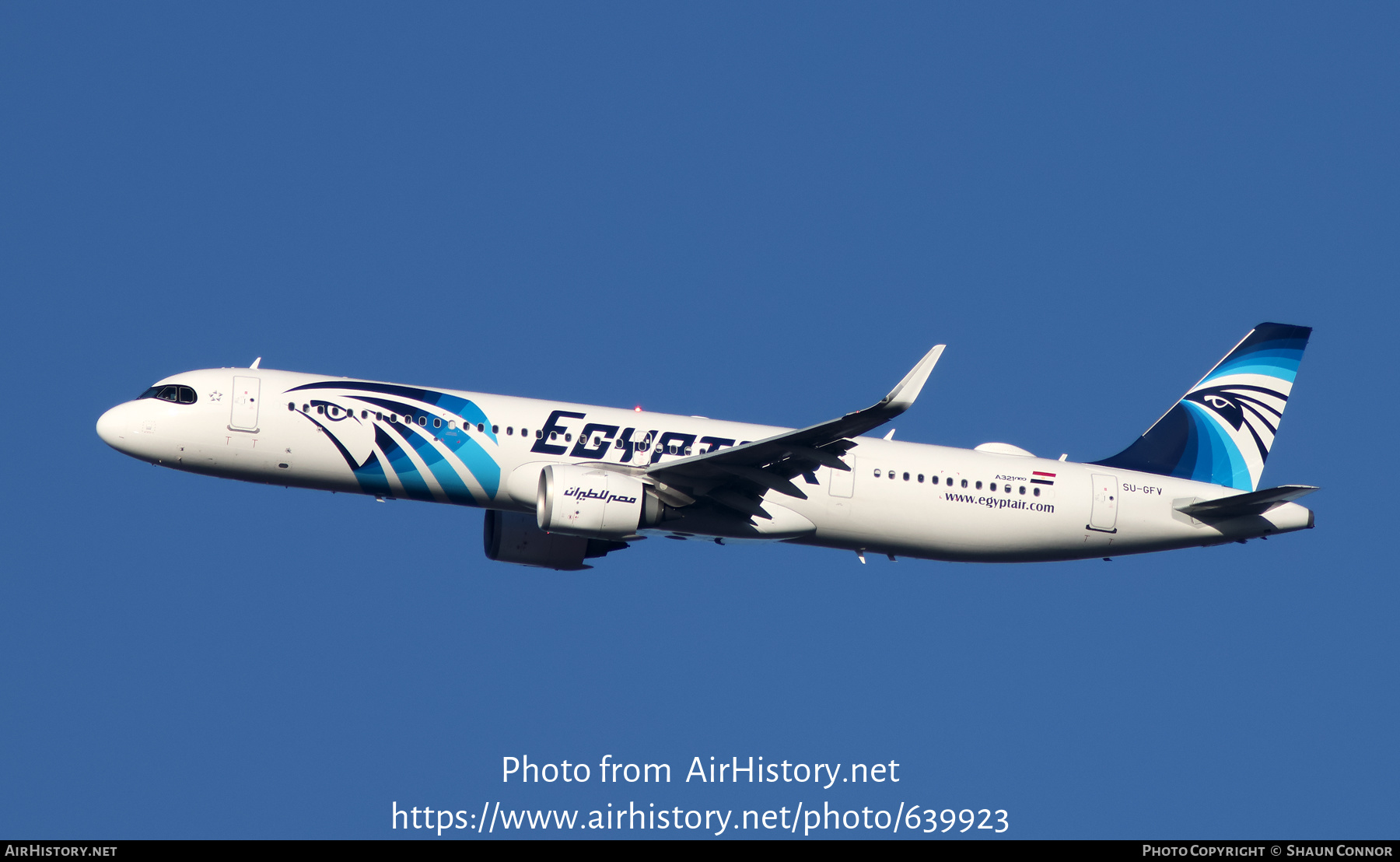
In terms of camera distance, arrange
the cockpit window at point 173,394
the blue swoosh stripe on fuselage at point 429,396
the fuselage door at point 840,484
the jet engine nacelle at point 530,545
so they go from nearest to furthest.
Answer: the cockpit window at point 173,394
the blue swoosh stripe on fuselage at point 429,396
the fuselage door at point 840,484
the jet engine nacelle at point 530,545

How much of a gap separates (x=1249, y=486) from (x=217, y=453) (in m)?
27.1

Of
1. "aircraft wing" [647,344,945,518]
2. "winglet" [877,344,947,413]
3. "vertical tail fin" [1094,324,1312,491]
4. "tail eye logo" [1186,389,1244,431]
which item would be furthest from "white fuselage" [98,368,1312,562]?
"winglet" [877,344,947,413]

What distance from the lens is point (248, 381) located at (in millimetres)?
39188

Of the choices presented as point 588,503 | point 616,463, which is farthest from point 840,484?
point 588,503

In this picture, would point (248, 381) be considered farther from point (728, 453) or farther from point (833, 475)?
point (833, 475)

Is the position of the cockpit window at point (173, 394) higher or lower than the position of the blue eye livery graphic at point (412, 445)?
higher

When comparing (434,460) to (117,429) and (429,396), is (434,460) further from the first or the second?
(117,429)

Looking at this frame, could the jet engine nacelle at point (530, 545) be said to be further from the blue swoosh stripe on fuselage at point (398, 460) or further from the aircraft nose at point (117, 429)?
the aircraft nose at point (117, 429)

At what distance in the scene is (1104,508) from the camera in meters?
41.7

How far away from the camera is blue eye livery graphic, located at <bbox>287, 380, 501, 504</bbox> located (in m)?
38.7

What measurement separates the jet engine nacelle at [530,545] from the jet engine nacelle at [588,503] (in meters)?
4.79

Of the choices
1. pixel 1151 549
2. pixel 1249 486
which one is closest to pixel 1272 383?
pixel 1249 486

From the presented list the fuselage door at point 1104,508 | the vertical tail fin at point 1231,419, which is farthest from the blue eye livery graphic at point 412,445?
the vertical tail fin at point 1231,419

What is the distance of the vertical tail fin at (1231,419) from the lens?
43906 millimetres
